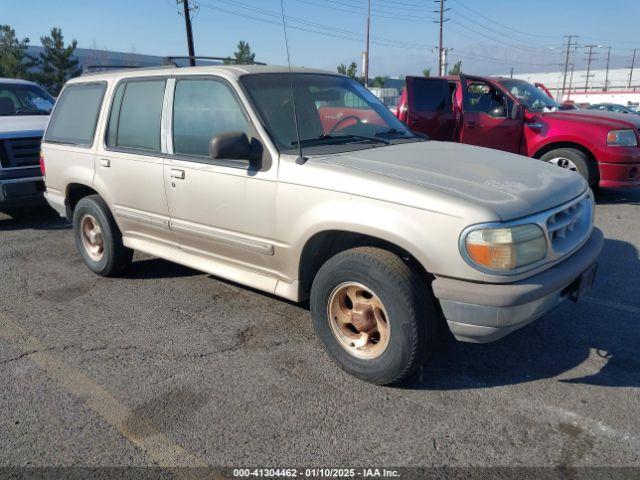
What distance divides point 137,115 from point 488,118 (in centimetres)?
569

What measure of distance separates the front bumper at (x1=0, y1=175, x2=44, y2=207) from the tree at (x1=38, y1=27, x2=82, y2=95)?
152ft

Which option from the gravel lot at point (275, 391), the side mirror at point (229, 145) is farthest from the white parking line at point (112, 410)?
the side mirror at point (229, 145)

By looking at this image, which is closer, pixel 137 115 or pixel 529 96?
pixel 137 115

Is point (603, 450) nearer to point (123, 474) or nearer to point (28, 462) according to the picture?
point (123, 474)

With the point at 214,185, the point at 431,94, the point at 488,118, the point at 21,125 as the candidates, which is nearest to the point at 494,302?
the point at 214,185

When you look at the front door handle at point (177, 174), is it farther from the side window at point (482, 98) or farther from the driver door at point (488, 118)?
the side window at point (482, 98)

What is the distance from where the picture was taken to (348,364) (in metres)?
3.28

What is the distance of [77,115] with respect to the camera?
5.13 metres

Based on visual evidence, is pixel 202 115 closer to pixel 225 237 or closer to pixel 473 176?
pixel 225 237

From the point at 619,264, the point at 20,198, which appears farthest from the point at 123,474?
the point at 20,198

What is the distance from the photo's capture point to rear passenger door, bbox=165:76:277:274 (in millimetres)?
3572

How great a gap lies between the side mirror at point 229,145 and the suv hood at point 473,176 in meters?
0.47

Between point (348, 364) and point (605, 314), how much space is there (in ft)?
7.16

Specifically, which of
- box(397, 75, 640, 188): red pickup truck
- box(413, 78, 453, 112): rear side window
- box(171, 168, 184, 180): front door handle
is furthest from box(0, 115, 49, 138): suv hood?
box(413, 78, 453, 112): rear side window
